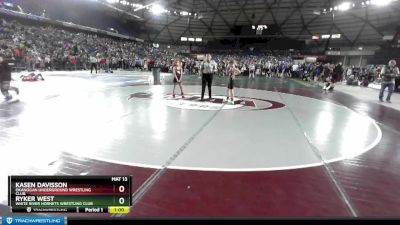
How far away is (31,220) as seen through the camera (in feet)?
7.75

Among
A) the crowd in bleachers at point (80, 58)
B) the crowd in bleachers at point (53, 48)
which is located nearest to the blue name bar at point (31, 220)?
the crowd in bleachers at point (80, 58)

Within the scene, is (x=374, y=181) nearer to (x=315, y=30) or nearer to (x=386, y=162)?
(x=386, y=162)

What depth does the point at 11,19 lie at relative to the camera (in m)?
31.2

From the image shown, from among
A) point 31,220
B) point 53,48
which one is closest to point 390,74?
point 31,220

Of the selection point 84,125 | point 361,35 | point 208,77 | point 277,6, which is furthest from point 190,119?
point 361,35

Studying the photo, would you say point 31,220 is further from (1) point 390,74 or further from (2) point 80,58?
(2) point 80,58
